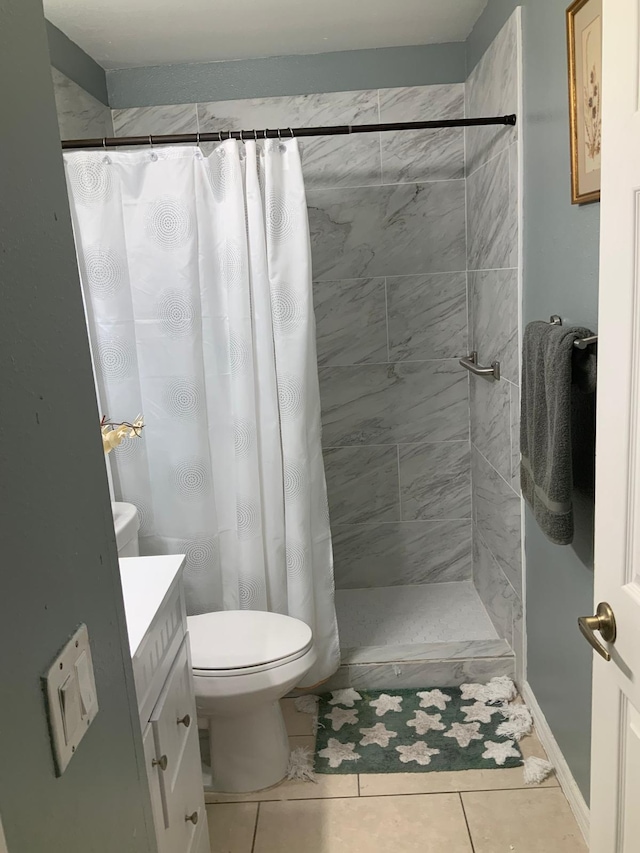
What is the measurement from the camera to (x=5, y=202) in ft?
1.95

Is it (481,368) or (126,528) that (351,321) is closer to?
(481,368)

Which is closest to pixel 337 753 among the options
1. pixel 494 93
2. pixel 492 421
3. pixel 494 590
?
pixel 494 590

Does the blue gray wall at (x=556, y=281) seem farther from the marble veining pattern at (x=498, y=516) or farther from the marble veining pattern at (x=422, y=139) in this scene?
the marble veining pattern at (x=422, y=139)

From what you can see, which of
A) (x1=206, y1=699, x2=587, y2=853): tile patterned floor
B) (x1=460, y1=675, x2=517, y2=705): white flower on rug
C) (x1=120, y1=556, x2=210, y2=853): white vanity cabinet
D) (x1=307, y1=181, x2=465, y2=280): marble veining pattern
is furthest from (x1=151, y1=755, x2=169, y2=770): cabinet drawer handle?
(x1=307, y1=181, x2=465, y2=280): marble veining pattern

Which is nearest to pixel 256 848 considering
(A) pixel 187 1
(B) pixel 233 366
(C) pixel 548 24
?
(B) pixel 233 366

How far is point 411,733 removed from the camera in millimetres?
2320

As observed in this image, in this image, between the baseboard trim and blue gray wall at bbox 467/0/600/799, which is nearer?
blue gray wall at bbox 467/0/600/799

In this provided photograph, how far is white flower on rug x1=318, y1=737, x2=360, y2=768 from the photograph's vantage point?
7.27 feet

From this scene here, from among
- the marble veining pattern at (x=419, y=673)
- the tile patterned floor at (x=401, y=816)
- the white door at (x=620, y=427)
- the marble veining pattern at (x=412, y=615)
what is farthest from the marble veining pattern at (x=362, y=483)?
the white door at (x=620, y=427)

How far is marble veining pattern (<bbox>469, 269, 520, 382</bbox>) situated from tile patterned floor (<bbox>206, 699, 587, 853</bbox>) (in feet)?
4.17

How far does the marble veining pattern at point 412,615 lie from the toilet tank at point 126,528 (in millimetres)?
1001

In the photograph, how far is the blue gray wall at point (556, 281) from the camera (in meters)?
1.73

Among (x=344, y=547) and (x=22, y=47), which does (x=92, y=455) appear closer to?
(x=22, y=47)

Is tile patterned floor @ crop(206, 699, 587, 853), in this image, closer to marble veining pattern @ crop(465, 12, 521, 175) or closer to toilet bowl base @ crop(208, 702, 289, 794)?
toilet bowl base @ crop(208, 702, 289, 794)
